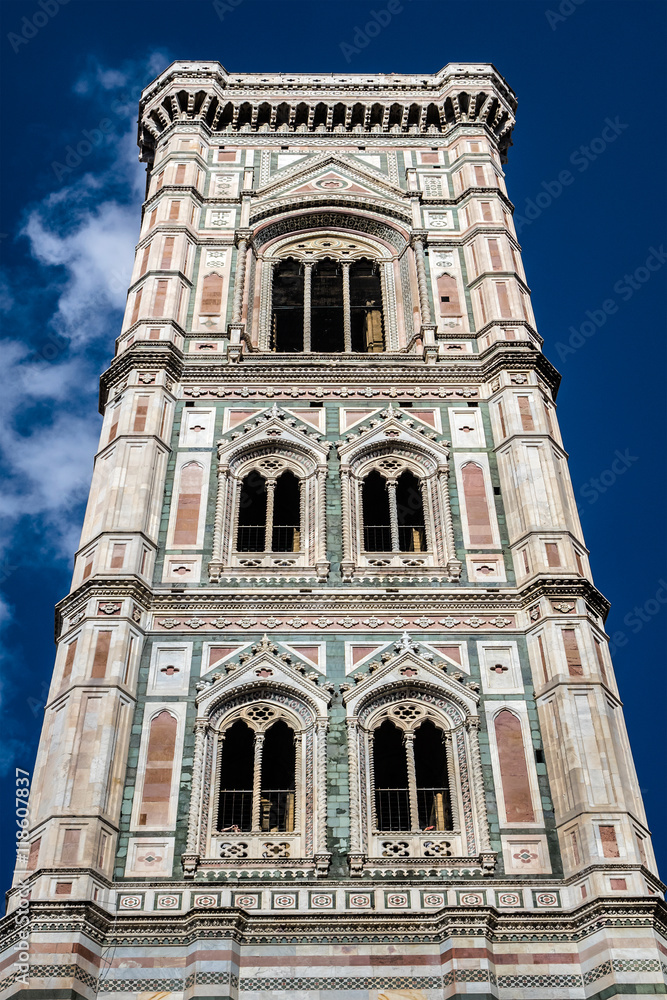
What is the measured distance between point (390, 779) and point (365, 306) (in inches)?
470

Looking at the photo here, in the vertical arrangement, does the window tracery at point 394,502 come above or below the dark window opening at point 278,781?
above

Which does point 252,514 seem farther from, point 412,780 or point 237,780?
point 412,780

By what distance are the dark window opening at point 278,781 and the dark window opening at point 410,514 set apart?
3770mm

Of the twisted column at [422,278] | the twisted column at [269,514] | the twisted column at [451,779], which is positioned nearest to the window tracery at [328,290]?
the twisted column at [422,278]

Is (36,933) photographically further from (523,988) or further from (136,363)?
(136,363)

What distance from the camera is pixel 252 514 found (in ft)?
69.8

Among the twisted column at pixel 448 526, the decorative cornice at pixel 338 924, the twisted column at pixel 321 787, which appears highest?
the twisted column at pixel 448 526

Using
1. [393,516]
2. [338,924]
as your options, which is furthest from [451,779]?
[393,516]

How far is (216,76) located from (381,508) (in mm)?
14251

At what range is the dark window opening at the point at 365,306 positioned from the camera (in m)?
27.1

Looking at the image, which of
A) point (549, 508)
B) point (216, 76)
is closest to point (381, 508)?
point (549, 508)

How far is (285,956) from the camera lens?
49.2 feet

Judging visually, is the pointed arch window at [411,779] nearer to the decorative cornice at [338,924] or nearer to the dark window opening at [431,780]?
the dark window opening at [431,780]

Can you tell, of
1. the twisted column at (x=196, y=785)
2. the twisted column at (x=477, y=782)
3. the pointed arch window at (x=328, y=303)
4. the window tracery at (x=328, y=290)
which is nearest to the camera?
the twisted column at (x=196, y=785)
